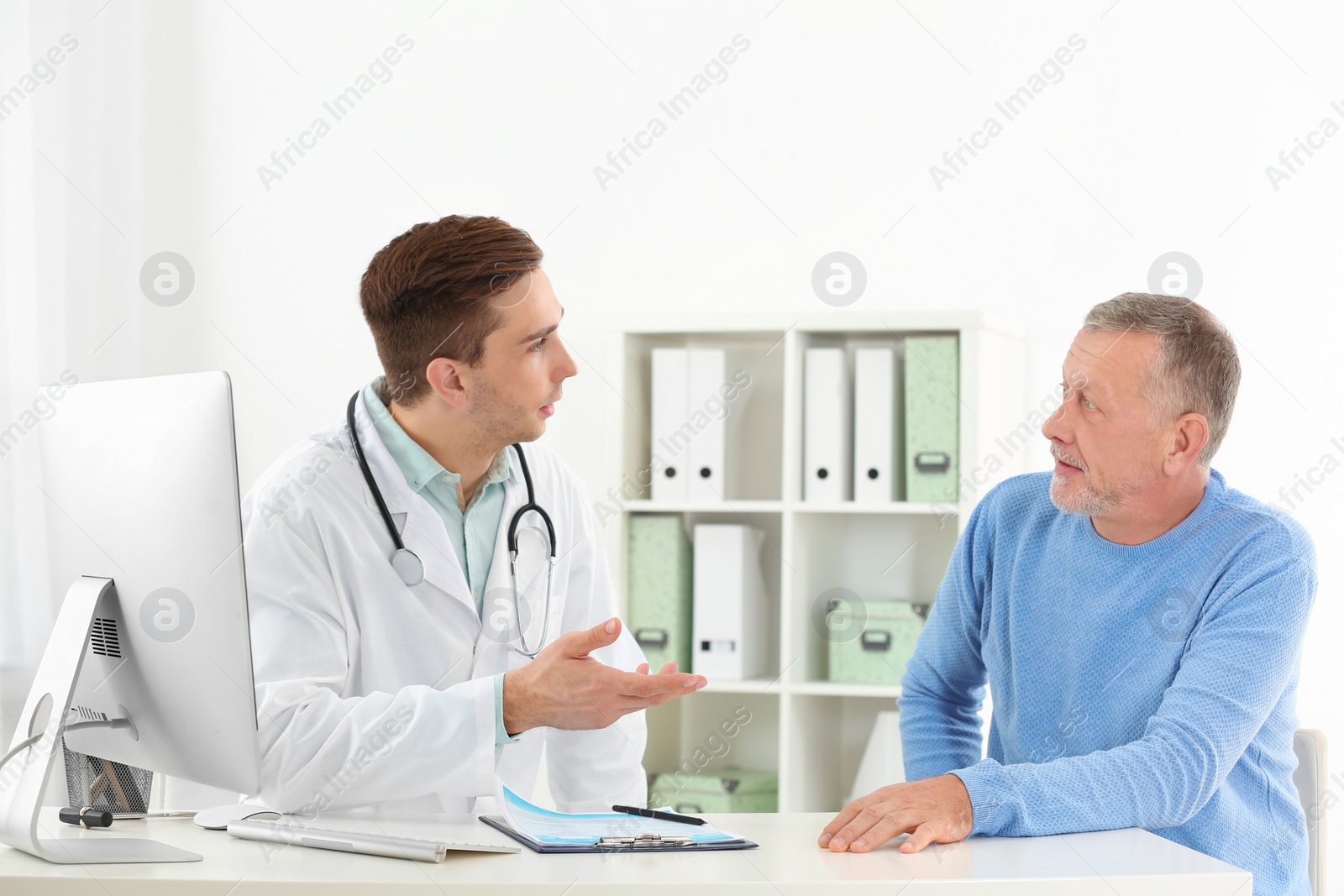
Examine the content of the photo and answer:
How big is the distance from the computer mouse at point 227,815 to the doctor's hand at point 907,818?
0.62 meters

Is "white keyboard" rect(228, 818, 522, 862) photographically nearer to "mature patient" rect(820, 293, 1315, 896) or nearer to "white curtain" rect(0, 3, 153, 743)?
"mature patient" rect(820, 293, 1315, 896)

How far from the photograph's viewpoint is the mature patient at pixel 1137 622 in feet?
4.77

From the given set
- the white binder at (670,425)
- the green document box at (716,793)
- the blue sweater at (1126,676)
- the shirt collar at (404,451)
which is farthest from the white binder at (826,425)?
the shirt collar at (404,451)

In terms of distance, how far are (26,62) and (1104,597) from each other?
254 centimetres

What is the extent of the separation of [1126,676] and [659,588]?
1465mm

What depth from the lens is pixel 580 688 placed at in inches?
50.7

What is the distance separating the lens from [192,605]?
1172 millimetres

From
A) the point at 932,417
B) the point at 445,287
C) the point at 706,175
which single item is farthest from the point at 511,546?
the point at 706,175

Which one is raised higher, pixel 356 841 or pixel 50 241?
pixel 50 241

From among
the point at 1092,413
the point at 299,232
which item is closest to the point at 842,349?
the point at 1092,413

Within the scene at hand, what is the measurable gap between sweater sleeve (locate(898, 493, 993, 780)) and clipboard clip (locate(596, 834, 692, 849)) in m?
0.67

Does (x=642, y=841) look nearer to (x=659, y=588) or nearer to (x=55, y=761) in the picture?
(x=55, y=761)

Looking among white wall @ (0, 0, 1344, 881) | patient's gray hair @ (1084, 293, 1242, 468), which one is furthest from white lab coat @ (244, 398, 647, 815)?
white wall @ (0, 0, 1344, 881)

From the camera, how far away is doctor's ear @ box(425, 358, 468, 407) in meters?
1.72
